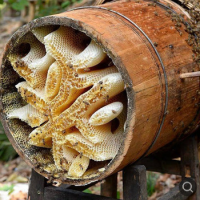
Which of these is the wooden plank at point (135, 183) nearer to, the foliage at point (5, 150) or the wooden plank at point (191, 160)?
the wooden plank at point (191, 160)

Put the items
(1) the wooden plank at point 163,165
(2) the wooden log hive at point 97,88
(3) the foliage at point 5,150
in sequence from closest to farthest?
(2) the wooden log hive at point 97,88, (1) the wooden plank at point 163,165, (3) the foliage at point 5,150

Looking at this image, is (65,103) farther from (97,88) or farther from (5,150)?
(5,150)

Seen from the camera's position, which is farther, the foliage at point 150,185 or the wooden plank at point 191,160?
the foliage at point 150,185

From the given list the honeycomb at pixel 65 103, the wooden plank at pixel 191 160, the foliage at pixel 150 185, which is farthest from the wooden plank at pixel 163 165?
the honeycomb at pixel 65 103

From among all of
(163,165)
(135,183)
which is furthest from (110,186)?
(135,183)

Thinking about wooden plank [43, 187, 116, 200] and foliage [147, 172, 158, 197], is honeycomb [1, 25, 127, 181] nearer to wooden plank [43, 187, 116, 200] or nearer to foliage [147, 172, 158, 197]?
wooden plank [43, 187, 116, 200]

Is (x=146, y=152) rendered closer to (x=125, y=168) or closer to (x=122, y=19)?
(x=125, y=168)

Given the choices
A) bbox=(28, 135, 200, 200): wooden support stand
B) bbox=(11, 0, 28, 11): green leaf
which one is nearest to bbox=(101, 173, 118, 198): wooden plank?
bbox=(28, 135, 200, 200): wooden support stand
